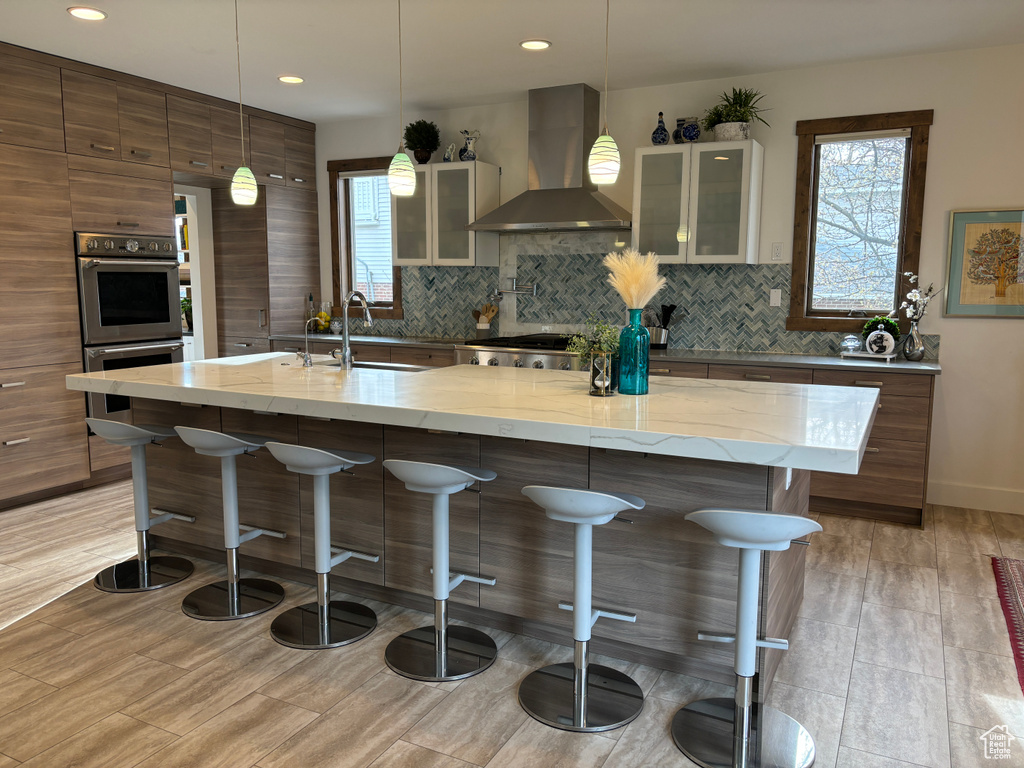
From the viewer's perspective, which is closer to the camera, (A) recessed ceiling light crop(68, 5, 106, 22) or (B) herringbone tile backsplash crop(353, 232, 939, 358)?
(A) recessed ceiling light crop(68, 5, 106, 22)

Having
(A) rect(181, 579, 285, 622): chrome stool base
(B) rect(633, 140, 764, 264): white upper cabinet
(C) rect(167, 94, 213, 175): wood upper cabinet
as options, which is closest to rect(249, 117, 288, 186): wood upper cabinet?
(C) rect(167, 94, 213, 175): wood upper cabinet

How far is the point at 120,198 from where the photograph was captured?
15.8 ft

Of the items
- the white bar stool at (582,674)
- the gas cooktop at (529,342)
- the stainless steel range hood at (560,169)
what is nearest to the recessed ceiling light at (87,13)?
the stainless steel range hood at (560,169)

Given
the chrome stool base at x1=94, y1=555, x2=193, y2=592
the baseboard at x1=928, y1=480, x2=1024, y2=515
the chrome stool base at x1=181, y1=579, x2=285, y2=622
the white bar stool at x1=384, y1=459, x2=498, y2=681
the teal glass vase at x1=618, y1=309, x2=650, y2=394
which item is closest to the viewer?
the white bar stool at x1=384, y1=459, x2=498, y2=681

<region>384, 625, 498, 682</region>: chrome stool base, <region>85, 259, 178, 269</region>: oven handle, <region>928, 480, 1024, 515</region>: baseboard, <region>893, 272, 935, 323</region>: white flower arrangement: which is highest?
<region>85, 259, 178, 269</region>: oven handle

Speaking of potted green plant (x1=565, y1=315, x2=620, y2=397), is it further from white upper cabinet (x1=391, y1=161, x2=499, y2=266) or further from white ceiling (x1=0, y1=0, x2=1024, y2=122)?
white upper cabinet (x1=391, y1=161, x2=499, y2=266)

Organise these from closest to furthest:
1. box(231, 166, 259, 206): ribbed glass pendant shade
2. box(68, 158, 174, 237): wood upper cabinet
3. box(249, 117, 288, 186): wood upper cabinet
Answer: box(231, 166, 259, 206): ribbed glass pendant shade → box(68, 158, 174, 237): wood upper cabinet → box(249, 117, 288, 186): wood upper cabinet

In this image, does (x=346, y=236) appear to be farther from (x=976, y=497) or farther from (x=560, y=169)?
(x=976, y=497)

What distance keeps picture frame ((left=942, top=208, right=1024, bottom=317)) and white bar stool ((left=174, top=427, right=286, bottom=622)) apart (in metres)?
4.06

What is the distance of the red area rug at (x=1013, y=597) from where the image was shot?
2.75m

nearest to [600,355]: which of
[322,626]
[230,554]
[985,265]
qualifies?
[322,626]

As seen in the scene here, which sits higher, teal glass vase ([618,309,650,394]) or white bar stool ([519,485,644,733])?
teal glass vase ([618,309,650,394])

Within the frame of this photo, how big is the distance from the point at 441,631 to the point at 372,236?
4.45 metres

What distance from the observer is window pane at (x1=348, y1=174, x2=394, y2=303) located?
631 centimetres
